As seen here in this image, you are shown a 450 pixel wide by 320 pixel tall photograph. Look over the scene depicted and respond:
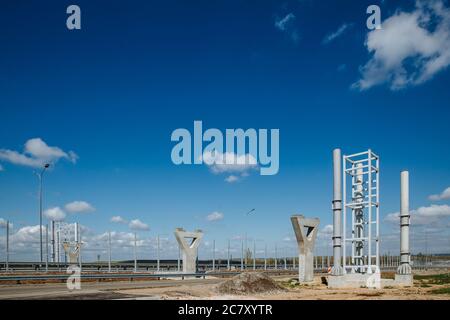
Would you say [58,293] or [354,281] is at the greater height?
[58,293]

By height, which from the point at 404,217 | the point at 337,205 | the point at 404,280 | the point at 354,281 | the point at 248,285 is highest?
the point at 337,205

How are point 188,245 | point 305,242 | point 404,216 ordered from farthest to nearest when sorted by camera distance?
point 188,245
point 305,242
point 404,216

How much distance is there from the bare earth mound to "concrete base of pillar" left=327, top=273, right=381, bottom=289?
23.2ft

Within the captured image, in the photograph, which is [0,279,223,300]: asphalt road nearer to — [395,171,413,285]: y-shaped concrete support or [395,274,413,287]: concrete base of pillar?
[395,274,413,287]: concrete base of pillar

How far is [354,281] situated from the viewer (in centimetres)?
3031

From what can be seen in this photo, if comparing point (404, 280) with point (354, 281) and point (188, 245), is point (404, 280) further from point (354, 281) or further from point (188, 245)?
point (188, 245)

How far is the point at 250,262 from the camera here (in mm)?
98938

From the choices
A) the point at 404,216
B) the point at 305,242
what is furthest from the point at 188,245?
the point at 404,216

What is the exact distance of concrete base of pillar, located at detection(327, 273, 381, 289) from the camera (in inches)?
1154

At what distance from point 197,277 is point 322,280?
572 inches

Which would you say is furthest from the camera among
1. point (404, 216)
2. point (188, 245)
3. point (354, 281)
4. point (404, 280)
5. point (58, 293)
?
point (188, 245)

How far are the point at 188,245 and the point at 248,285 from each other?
21055mm
